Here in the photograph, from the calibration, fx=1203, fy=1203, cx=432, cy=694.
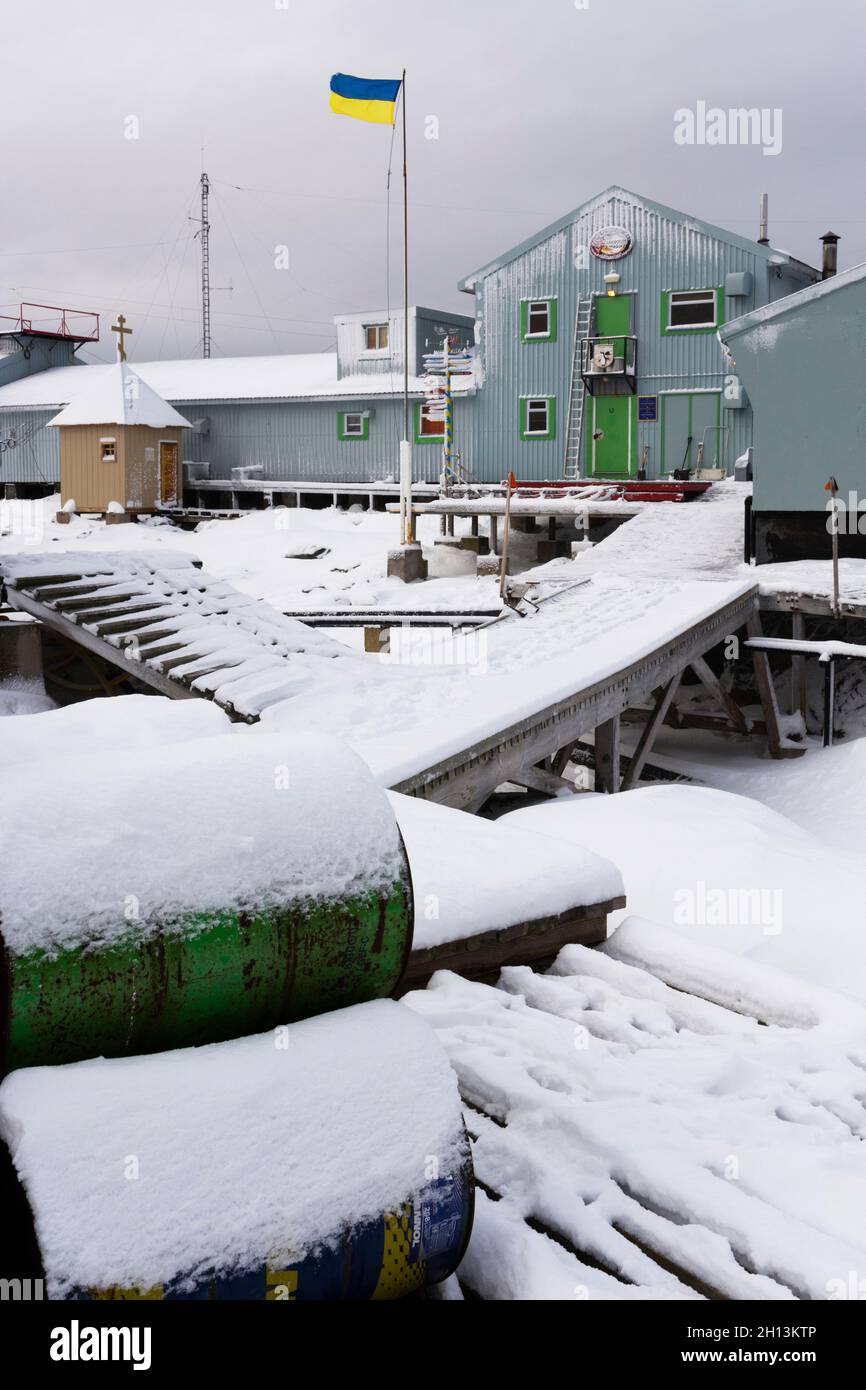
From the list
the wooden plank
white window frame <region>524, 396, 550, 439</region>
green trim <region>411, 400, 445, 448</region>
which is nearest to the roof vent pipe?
white window frame <region>524, 396, 550, 439</region>

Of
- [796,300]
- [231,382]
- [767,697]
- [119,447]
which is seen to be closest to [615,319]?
[796,300]

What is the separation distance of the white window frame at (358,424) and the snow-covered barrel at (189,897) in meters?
29.2

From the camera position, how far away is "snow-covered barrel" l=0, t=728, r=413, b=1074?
2312mm

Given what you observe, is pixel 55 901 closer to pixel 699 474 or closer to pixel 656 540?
pixel 656 540

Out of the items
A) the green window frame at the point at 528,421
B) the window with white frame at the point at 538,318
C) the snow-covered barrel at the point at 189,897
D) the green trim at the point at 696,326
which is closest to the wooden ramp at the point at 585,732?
the snow-covered barrel at the point at 189,897

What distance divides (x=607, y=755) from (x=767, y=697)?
446 centimetres

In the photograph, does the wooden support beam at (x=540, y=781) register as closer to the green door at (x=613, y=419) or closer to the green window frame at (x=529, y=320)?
the green door at (x=613, y=419)

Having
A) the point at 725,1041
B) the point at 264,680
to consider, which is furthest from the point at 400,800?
the point at 264,680

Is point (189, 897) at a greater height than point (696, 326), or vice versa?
point (696, 326)

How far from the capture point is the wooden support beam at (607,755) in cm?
1028

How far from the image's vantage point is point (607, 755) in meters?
10.4

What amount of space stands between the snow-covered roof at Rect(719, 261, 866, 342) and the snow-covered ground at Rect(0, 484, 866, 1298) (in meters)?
8.97

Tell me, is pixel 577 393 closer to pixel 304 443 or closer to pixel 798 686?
pixel 304 443

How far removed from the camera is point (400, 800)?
546cm
